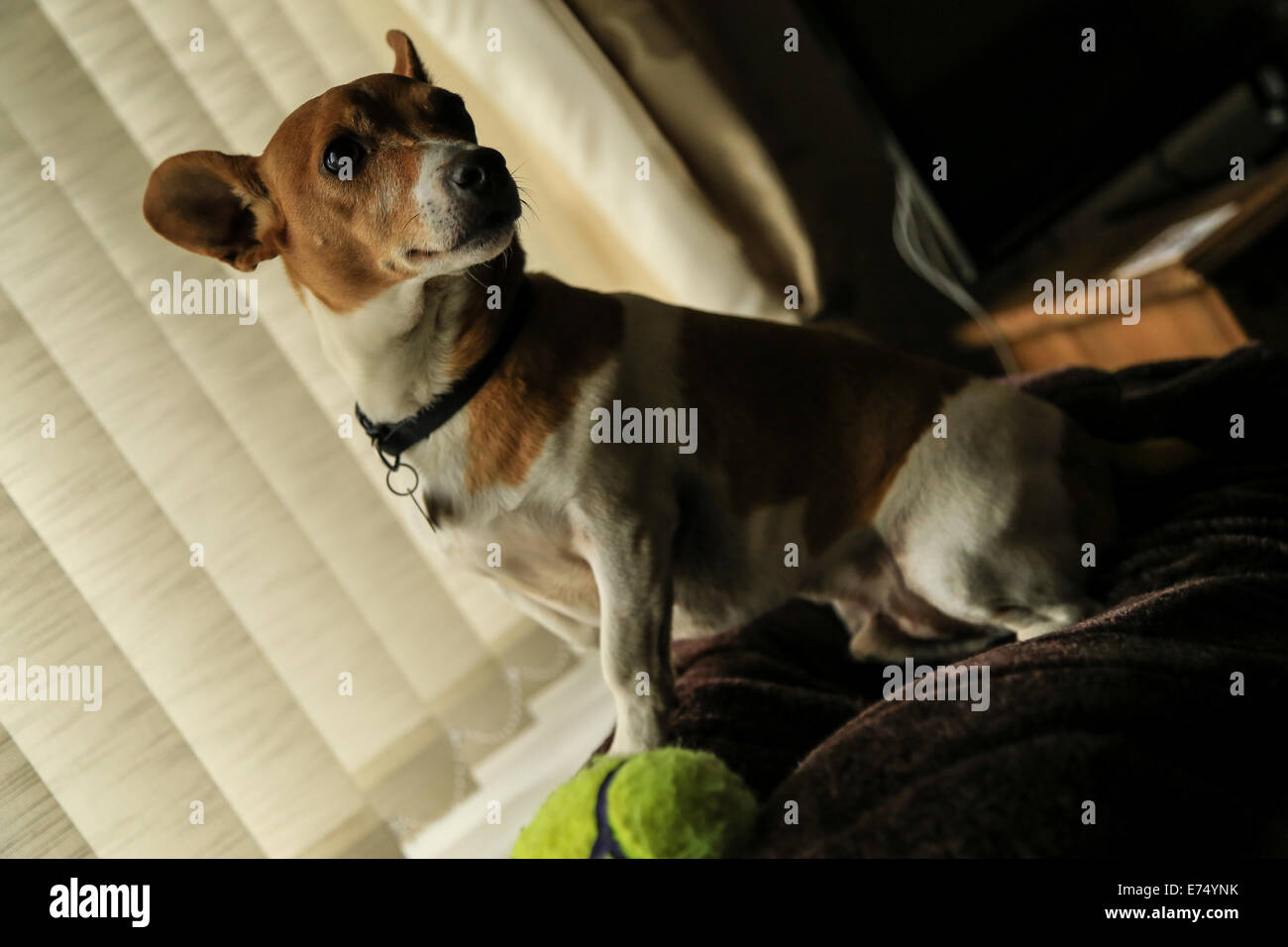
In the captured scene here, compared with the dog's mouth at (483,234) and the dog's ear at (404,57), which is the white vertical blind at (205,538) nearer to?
the dog's mouth at (483,234)

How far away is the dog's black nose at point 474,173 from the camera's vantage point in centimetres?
98

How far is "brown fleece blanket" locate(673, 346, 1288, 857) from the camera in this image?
28.1 inches

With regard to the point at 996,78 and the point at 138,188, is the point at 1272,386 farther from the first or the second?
the point at 138,188

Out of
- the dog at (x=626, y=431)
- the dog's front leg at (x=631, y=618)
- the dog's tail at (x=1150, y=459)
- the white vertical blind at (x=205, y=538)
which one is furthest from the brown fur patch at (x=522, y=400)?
the dog's tail at (x=1150, y=459)

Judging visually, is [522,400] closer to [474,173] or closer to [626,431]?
[626,431]

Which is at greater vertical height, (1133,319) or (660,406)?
(660,406)

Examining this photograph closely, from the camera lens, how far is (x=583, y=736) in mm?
1854

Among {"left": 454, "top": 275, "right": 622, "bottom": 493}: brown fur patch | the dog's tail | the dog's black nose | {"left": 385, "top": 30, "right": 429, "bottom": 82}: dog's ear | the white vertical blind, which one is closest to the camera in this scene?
the dog's black nose

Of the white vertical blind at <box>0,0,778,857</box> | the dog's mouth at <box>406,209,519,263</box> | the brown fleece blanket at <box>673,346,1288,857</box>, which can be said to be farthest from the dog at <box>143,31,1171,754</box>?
the white vertical blind at <box>0,0,778,857</box>

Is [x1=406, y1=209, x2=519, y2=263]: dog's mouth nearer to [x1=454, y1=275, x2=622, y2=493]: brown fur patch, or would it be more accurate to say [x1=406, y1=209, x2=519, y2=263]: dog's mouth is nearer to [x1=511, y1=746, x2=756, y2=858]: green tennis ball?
[x1=454, y1=275, x2=622, y2=493]: brown fur patch

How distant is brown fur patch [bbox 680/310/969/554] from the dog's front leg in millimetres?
196

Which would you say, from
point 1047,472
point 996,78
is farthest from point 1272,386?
point 996,78
